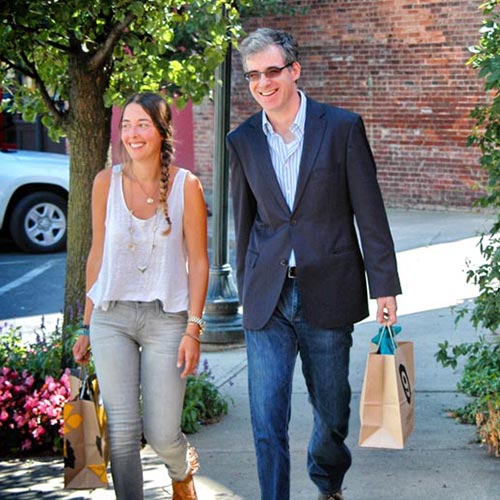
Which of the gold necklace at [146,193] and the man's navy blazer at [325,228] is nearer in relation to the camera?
the man's navy blazer at [325,228]

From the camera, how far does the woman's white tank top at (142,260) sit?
437 cm

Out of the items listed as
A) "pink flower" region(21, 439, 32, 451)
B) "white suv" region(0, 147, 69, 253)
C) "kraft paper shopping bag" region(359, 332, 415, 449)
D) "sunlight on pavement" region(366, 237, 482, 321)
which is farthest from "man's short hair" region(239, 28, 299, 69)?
"white suv" region(0, 147, 69, 253)

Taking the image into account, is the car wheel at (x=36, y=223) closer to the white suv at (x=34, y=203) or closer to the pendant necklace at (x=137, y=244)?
the white suv at (x=34, y=203)

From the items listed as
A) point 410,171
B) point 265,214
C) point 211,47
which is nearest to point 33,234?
point 410,171

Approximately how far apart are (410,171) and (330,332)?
12.0m

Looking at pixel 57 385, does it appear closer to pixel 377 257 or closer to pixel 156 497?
pixel 156 497

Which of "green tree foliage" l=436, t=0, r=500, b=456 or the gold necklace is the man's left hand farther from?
"green tree foliage" l=436, t=0, r=500, b=456

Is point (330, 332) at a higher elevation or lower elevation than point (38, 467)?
higher

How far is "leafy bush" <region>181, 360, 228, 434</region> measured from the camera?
621 centimetres

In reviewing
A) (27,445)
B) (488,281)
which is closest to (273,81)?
(488,281)

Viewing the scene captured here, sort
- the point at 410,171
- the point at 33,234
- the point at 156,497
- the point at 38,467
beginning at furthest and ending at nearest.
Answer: the point at 410,171 → the point at 33,234 → the point at 38,467 → the point at 156,497

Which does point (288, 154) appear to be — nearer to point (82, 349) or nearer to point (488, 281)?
point (82, 349)

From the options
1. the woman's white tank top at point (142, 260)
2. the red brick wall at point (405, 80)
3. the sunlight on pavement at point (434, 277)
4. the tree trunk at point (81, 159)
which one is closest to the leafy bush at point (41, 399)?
the tree trunk at point (81, 159)

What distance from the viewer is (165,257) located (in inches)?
174
